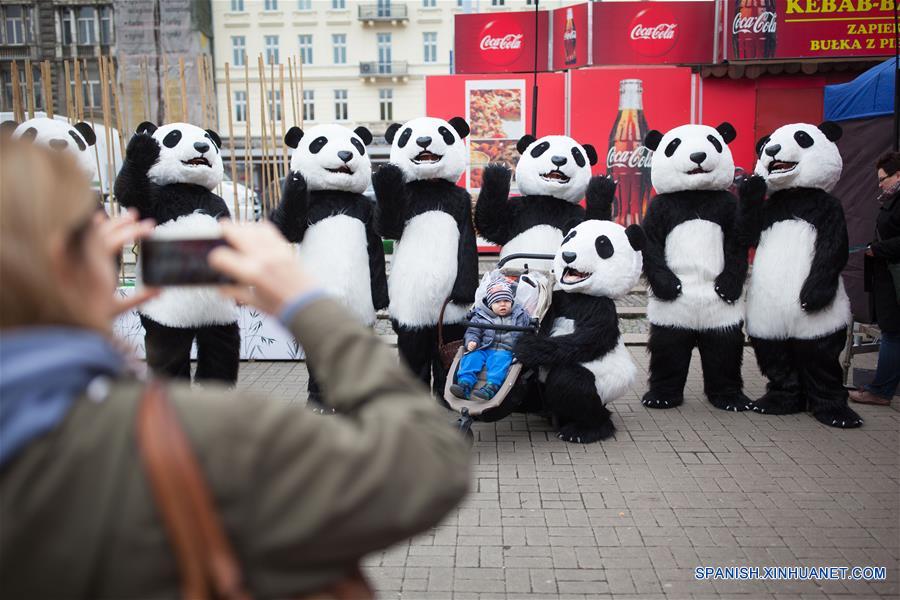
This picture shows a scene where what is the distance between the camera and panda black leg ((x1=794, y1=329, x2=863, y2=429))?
17.3 feet

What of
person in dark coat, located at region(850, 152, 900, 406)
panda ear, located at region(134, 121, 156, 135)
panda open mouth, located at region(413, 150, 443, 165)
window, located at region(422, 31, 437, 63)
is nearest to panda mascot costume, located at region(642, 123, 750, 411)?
person in dark coat, located at region(850, 152, 900, 406)

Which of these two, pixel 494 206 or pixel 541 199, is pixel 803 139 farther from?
pixel 494 206

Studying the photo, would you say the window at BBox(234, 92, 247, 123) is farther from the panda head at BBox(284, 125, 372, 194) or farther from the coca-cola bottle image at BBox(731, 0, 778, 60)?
the panda head at BBox(284, 125, 372, 194)

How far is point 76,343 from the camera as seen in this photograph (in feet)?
3.26

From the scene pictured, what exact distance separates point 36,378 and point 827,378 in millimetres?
5407

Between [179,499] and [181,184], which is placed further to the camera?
[181,184]

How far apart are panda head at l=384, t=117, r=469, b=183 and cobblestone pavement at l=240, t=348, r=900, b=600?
1.84m

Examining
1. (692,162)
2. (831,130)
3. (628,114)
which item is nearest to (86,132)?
(692,162)

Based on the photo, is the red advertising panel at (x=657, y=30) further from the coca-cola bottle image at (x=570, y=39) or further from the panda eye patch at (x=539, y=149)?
the panda eye patch at (x=539, y=149)

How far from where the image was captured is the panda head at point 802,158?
5.26 m

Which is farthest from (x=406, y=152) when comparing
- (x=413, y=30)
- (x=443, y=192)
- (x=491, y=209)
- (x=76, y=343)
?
(x=413, y=30)

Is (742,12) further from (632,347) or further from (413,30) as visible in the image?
(413,30)

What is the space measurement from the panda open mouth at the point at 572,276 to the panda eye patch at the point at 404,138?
152 cm

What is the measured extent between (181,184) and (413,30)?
102ft
